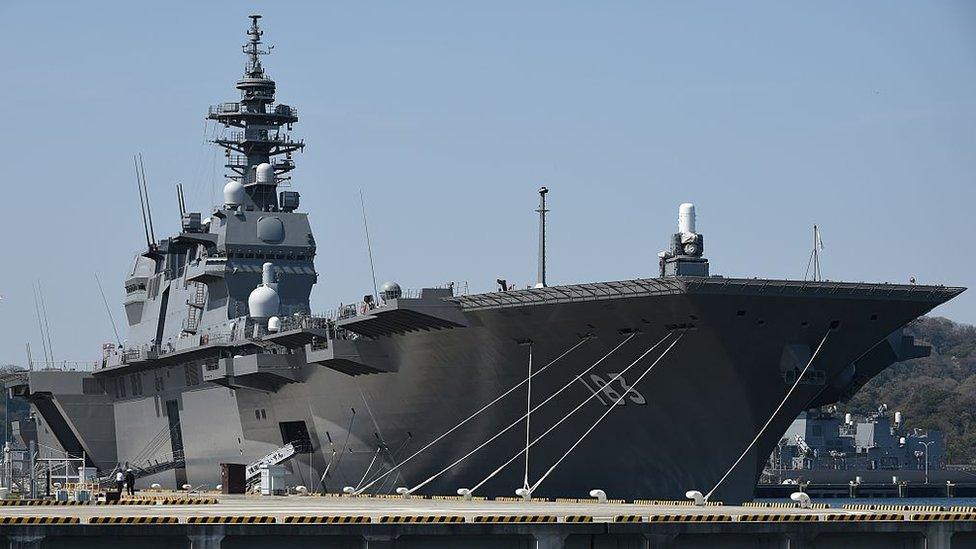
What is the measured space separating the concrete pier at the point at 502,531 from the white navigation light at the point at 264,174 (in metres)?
29.2

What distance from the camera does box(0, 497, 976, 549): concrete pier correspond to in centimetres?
1784

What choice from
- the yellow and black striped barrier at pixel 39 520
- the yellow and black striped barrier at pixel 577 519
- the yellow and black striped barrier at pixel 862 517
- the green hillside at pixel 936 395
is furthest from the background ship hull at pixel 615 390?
the green hillside at pixel 936 395

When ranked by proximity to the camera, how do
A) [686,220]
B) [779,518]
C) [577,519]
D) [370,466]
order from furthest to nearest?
[370,466], [686,220], [779,518], [577,519]

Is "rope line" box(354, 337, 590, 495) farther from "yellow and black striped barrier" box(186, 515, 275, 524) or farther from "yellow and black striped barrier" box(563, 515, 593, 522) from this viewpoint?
"yellow and black striped barrier" box(186, 515, 275, 524)

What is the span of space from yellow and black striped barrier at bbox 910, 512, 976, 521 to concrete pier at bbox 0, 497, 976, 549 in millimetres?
26

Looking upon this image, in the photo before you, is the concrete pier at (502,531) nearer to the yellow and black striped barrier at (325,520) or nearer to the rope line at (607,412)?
the yellow and black striped barrier at (325,520)

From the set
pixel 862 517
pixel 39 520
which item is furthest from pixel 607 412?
pixel 39 520

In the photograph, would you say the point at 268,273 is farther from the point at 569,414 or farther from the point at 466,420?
the point at 569,414

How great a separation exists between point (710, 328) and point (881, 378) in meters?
134

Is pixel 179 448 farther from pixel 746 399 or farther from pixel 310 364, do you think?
pixel 746 399

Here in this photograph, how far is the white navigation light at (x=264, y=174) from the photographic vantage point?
4984 centimetres

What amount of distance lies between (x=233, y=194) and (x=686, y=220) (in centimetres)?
2149

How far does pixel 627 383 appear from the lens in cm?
3228

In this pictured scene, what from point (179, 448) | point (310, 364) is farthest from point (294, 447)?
point (179, 448)
